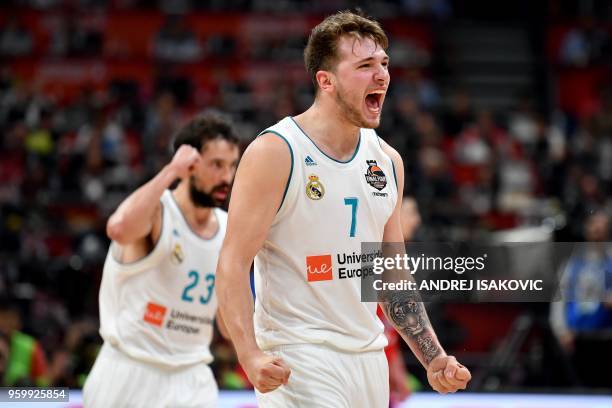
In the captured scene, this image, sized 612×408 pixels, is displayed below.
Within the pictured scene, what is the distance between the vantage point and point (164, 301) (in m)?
5.68

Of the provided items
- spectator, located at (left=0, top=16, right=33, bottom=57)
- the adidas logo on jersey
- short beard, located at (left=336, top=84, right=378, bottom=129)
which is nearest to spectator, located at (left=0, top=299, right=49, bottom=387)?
the adidas logo on jersey

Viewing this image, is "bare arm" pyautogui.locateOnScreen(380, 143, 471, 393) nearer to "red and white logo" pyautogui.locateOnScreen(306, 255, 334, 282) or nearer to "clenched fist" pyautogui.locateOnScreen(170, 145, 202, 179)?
"red and white logo" pyautogui.locateOnScreen(306, 255, 334, 282)

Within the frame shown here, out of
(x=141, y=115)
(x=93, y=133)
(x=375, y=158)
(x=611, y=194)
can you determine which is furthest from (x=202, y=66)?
(x=375, y=158)

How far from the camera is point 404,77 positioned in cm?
1898

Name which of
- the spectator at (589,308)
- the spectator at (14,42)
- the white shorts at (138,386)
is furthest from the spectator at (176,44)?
Answer: the white shorts at (138,386)

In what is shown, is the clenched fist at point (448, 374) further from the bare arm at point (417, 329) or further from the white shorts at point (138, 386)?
the white shorts at point (138, 386)

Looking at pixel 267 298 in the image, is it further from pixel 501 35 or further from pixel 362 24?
pixel 501 35

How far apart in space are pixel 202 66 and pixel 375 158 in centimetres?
1524

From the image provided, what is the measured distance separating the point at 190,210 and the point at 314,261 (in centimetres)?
196

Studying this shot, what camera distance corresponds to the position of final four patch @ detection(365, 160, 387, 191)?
4359 millimetres

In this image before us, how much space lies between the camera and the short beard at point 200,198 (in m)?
5.84

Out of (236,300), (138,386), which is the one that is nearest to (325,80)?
(236,300)

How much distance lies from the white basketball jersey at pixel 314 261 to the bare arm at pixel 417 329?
7.2 inches

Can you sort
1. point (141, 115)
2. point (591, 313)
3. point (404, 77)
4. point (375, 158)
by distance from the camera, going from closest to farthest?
1. point (375, 158)
2. point (591, 313)
3. point (141, 115)
4. point (404, 77)
